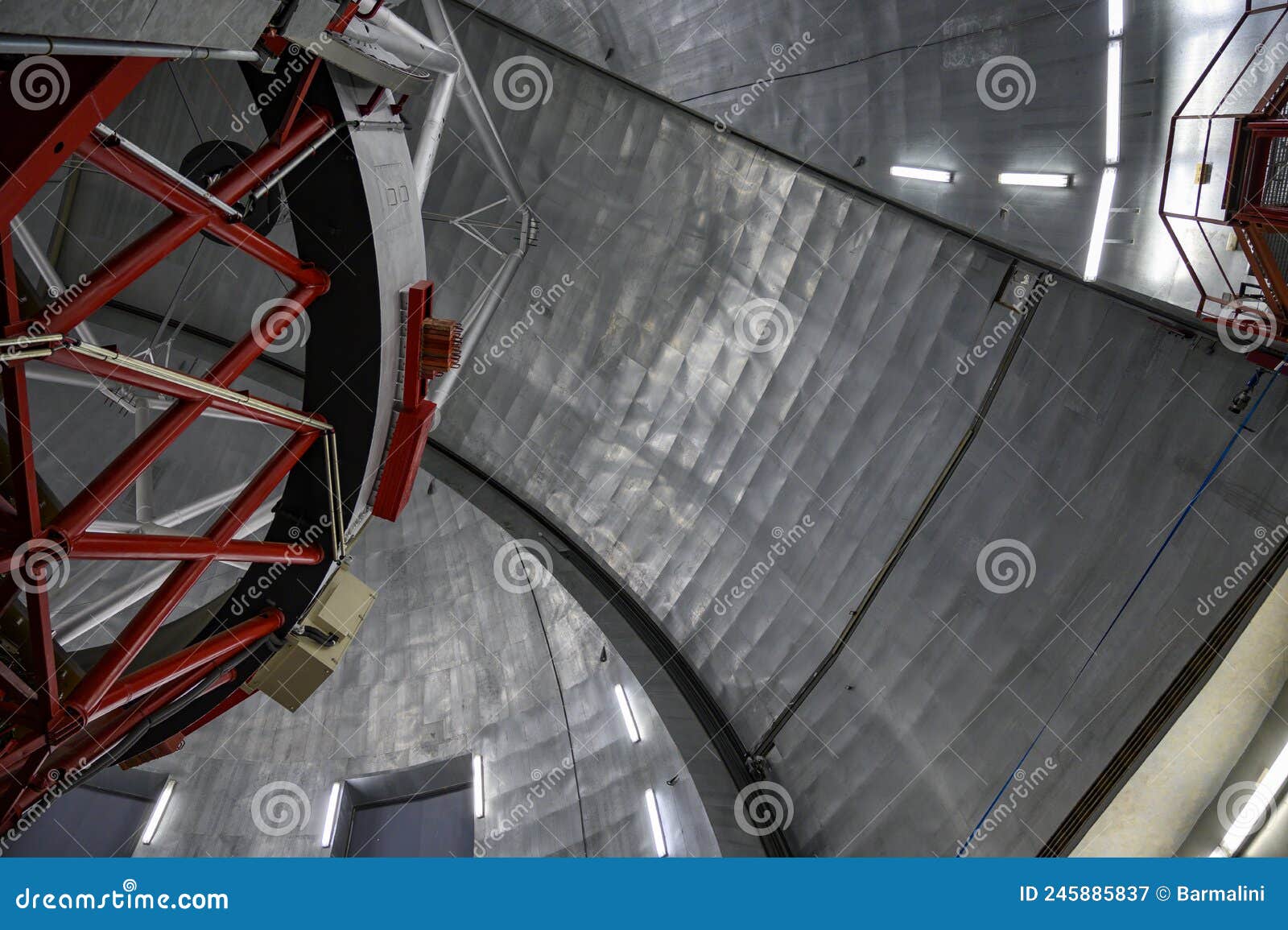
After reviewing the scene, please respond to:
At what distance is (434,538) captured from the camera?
66.9 ft

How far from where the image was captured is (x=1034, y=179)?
967 cm

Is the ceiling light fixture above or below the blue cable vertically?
above

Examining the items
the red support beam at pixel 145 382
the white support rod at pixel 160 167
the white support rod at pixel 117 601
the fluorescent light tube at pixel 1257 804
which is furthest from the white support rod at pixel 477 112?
the fluorescent light tube at pixel 1257 804

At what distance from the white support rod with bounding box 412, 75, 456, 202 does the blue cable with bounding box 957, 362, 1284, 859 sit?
9453mm

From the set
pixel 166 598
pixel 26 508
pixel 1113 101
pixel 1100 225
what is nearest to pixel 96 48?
pixel 26 508

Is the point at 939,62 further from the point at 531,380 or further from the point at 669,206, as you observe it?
the point at 531,380

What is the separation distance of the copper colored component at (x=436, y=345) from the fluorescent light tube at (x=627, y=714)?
410 inches

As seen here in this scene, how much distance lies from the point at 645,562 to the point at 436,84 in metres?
9.44

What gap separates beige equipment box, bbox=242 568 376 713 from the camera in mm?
9758

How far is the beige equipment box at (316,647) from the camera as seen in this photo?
976 centimetres

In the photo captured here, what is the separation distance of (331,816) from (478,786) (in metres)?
4.27

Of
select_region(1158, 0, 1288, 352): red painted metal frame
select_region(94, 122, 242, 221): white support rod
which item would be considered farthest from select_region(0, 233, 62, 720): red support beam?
select_region(1158, 0, 1288, 352): red painted metal frame

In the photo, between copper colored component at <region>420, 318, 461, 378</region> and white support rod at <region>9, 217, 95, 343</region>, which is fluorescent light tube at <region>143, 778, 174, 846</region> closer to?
white support rod at <region>9, 217, 95, 343</region>

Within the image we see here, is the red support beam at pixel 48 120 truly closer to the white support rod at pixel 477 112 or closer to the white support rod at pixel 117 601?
the white support rod at pixel 117 601
